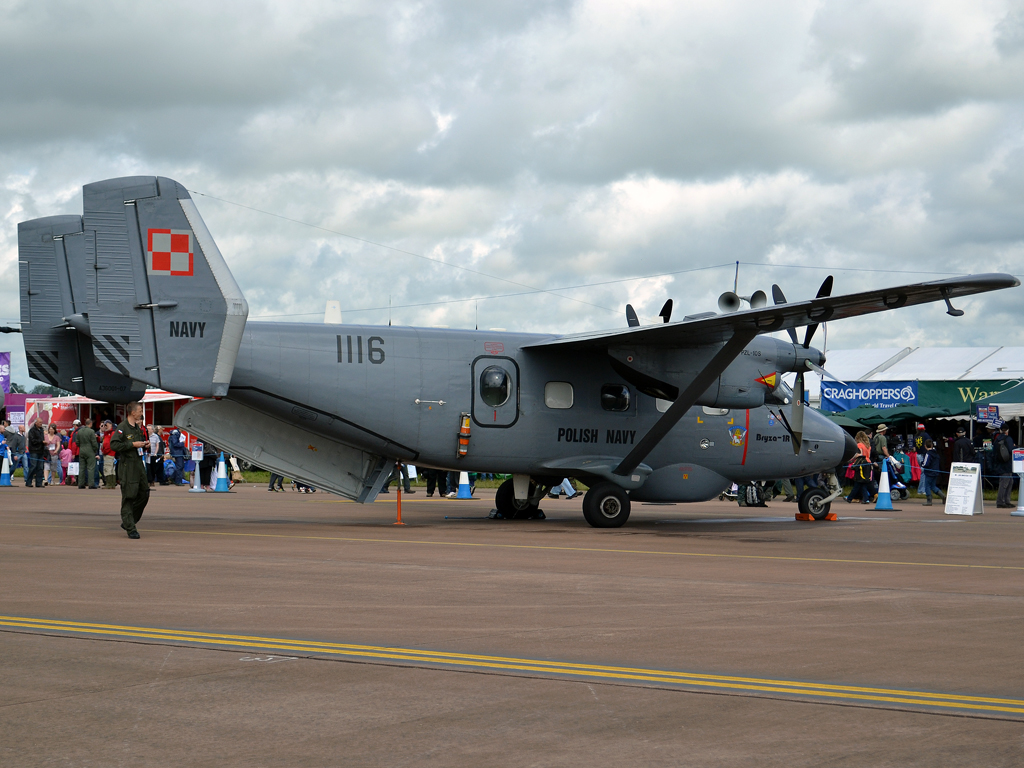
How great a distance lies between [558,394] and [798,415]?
15.2ft

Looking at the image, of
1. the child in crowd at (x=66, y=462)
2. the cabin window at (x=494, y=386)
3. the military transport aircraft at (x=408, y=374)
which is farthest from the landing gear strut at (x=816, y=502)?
the child in crowd at (x=66, y=462)

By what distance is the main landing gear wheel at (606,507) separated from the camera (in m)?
18.9

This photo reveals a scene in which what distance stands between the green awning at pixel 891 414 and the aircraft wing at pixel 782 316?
16523 millimetres

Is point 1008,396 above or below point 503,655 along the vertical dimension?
above

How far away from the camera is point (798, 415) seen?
64.6 ft

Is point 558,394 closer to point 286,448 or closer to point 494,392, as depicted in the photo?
point 494,392

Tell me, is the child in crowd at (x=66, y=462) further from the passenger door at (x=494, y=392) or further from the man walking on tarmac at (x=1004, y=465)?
the man walking on tarmac at (x=1004, y=465)

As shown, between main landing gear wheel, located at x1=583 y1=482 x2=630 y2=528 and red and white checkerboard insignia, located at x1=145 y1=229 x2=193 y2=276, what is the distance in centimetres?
813

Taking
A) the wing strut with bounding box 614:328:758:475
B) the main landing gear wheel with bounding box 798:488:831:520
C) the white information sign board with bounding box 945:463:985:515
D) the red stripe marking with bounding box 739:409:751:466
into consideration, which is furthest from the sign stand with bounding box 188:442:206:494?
the white information sign board with bounding box 945:463:985:515

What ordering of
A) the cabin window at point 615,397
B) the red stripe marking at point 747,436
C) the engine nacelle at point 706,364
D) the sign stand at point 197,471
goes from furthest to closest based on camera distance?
1. the sign stand at point 197,471
2. the red stripe marking at point 747,436
3. the cabin window at point 615,397
4. the engine nacelle at point 706,364

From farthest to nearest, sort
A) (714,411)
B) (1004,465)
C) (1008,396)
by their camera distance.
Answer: (1008,396)
(1004,465)
(714,411)

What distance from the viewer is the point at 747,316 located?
55.5 ft

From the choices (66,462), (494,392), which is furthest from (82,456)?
(494,392)

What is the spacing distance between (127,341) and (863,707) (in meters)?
13.1
